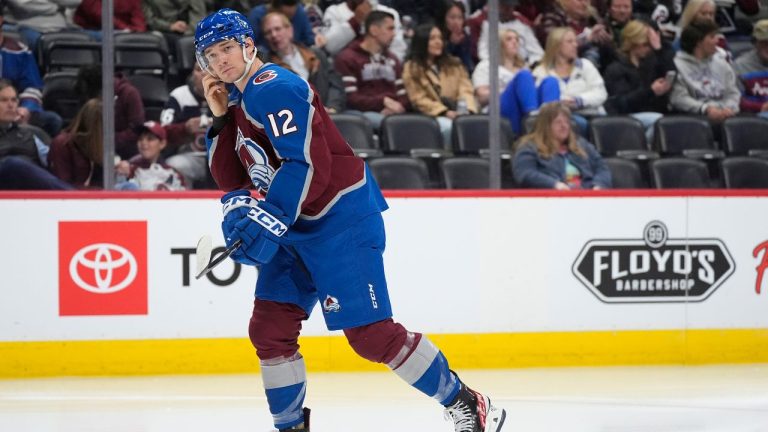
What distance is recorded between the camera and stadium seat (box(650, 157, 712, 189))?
6418 mm

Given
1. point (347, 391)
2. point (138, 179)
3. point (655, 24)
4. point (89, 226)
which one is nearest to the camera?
point (347, 391)

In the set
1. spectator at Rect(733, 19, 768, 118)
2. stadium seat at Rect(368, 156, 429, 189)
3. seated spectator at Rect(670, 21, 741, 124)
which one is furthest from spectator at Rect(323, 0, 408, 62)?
spectator at Rect(733, 19, 768, 118)

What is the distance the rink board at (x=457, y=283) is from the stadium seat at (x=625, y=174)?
65cm

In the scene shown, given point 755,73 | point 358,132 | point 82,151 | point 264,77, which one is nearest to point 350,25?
point 358,132

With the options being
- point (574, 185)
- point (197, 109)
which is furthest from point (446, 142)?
point (197, 109)

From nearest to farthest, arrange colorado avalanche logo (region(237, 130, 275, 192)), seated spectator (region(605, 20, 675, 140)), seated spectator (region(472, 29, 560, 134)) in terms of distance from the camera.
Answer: colorado avalanche logo (region(237, 130, 275, 192)) < seated spectator (region(472, 29, 560, 134)) < seated spectator (region(605, 20, 675, 140))

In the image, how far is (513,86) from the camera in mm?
6273

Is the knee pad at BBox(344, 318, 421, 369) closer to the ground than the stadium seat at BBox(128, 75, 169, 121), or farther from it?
closer to the ground

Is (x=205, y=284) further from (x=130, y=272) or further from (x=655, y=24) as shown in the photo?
(x=655, y=24)

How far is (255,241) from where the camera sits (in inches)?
123

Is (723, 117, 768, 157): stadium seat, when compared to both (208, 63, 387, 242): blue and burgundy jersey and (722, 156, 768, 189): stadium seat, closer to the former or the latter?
(722, 156, 768, 189): stadium seat

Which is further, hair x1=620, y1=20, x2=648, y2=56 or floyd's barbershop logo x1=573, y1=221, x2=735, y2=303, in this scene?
hair x1=620, y1=20, x2=648, y2=56

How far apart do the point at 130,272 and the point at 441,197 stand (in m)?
1.46

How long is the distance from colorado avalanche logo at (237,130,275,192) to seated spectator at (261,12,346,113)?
9.75 feet
